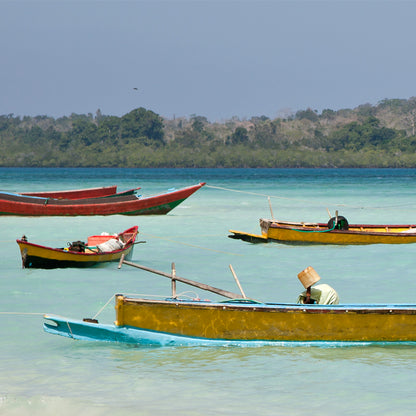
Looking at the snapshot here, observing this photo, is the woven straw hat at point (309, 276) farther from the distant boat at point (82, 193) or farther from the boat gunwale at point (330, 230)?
the distant boat at point (82, 193)

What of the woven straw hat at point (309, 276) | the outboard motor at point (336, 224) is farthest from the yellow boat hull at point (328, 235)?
the woven straw hat at point (309, 276)

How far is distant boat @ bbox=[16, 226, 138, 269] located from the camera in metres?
15.9

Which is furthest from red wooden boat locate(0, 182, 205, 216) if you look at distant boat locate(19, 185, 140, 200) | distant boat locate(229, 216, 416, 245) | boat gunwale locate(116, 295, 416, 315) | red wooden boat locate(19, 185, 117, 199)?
boat gunwale locate(116, 295, 416, 315)

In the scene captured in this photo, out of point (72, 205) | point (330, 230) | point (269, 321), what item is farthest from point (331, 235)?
point (72, 205)

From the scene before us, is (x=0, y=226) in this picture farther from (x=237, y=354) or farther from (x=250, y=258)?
(x=237, y=354)

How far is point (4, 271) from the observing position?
17469 millimetres

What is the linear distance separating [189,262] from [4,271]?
4990 mm

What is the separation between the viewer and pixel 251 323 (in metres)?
9.77

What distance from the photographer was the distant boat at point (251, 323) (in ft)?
31.7

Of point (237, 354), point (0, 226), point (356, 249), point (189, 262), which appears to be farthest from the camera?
point (0, 226)

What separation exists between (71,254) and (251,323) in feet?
23.4

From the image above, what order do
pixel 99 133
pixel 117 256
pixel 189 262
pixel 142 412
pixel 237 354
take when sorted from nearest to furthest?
pixel 142 412, pixel 237 354, pixel 117 256, pixel 189 262, pixel 99 133

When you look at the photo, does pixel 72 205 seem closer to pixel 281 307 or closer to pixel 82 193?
pixel 82 193

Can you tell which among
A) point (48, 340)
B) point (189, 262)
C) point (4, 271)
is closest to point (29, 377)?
point (48, 340)
